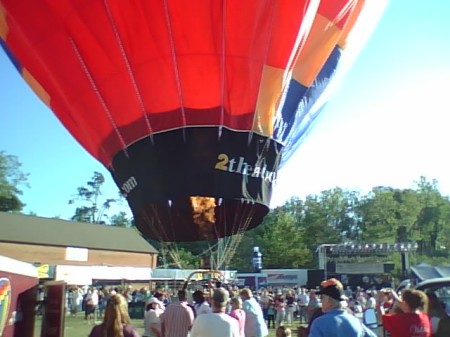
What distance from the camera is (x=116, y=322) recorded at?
11.5 ft

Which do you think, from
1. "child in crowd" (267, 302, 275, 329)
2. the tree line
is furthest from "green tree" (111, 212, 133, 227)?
"child in crowd" (267, 302, 275, 329)

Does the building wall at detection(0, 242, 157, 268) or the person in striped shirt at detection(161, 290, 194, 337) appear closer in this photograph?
the person in striped shirt at detection(161, 290, 194, 337)

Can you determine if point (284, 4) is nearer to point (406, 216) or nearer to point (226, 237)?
point (226, 237)

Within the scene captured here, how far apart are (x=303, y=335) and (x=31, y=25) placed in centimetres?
532

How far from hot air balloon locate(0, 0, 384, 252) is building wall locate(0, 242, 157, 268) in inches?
1045

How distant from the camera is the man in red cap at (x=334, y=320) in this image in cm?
325

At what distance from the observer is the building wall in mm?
33781

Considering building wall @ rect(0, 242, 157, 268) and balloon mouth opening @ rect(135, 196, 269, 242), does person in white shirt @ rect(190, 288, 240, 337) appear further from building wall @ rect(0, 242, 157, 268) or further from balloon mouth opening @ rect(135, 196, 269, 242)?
building wall @ rect(0, 242, 157, 268)

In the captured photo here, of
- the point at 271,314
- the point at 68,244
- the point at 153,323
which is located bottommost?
the point at 271,314

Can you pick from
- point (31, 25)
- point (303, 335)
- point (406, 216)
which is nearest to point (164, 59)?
point (31, 25)

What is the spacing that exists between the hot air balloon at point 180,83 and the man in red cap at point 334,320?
3699mm

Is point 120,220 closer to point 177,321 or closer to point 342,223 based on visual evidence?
point 342,223

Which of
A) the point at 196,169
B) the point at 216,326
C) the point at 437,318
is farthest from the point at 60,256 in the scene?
the point at 437,318

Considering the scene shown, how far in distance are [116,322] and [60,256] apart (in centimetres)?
3413
